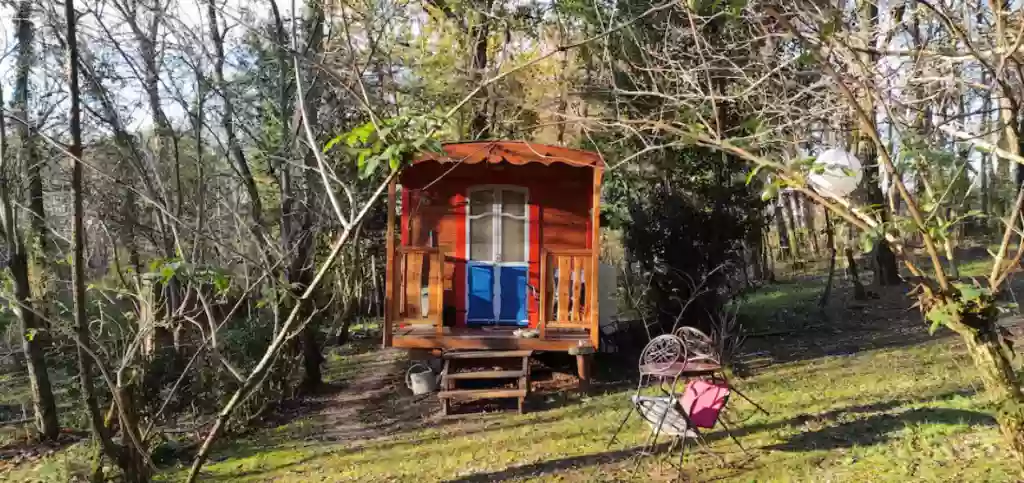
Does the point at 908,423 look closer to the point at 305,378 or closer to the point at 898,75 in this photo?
the point at 898,75

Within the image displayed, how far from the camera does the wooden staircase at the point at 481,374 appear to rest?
7449mm

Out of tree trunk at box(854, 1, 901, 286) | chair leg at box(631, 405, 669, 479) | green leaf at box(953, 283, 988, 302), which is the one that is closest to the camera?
green leaf at box(953, 283, 988, 302)

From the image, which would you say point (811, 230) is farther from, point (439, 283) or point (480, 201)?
point (439, 283)

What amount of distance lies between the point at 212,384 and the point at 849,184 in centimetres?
664

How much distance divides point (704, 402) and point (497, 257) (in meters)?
4.56

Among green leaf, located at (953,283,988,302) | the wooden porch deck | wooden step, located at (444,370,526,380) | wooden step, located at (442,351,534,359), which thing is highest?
green leaf, located at (953,283,988,302)

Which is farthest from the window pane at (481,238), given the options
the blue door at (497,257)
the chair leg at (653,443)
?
the chair leg at (653,443)

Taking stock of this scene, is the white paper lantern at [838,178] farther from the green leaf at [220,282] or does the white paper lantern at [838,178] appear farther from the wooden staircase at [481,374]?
the wooden staircase at [481,374]

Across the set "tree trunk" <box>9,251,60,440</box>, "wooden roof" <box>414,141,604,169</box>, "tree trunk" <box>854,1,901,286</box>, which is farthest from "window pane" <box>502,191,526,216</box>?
"tree trunk" <box>9,251,60,440</box>

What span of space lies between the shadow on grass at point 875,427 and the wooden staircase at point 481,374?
295cm

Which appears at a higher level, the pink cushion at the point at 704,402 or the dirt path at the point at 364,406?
the pink cushion at the point at 704,402

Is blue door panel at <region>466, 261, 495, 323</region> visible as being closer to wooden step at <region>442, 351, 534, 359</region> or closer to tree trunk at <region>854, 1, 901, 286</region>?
wooden step at <region>442, 351, 534, 359</region>

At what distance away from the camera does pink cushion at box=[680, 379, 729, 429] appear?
15.9 ft

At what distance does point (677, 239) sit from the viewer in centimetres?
930
